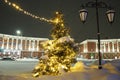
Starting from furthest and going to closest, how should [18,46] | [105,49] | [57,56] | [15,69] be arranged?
[105,49]
[18,46]
[15,69]
[57,56]

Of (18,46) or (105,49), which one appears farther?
(105,49)

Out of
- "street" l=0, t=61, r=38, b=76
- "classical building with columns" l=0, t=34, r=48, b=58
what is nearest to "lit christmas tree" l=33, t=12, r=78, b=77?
"street" l=0, t=61, r=38, b=76

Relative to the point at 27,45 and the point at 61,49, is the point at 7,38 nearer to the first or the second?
the point at 27,45

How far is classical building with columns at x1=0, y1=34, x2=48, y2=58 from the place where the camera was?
77062mm

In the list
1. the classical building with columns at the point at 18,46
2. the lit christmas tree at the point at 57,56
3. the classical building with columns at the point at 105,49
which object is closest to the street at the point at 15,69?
the lit christmas tree at the point at 57,56

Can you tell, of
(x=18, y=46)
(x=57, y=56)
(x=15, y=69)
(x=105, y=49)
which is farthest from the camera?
(x=105, y=49)

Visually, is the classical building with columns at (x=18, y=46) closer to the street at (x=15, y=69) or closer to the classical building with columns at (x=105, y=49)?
the classical building with columns at (x=105, y=49)

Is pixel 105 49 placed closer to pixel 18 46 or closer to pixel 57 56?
pixel 18 46

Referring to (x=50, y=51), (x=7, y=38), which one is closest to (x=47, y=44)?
(x=50, y=51)

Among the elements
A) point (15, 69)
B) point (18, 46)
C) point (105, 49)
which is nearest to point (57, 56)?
point (15, 69)

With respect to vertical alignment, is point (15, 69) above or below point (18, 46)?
below

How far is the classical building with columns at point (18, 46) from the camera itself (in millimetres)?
77062

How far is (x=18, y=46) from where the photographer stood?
83125mm

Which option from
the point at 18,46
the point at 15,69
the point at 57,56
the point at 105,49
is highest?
the point at 18,46
